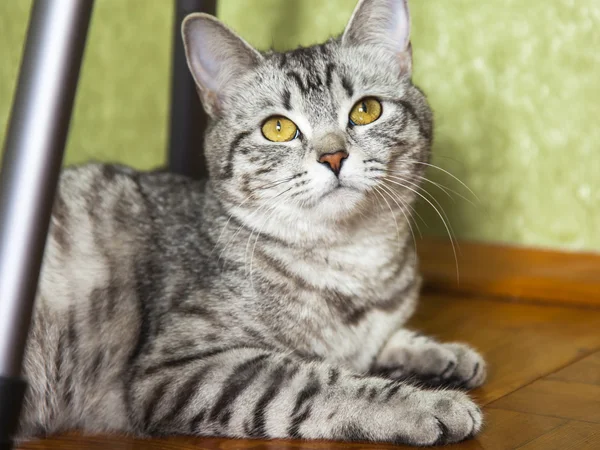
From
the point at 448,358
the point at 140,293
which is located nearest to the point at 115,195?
the point at 140,293

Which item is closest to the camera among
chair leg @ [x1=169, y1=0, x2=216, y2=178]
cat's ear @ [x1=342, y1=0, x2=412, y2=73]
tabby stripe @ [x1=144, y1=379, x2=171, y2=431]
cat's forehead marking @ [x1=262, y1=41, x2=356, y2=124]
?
tabby stripe @ [x1=144, y1=379, x2=171, y2=431]

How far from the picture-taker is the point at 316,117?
4.42ft

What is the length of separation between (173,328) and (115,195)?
33 centimetres

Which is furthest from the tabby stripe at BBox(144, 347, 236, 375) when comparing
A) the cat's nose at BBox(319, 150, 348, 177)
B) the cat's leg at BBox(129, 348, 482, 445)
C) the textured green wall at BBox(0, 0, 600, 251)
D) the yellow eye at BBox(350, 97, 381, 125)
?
the textured green wall at BBox(0, 0, 600, 251)

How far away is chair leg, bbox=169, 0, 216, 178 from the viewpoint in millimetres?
1868

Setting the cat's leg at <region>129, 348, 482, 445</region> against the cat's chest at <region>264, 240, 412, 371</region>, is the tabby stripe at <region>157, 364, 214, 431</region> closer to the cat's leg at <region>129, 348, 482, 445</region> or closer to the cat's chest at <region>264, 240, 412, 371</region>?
the cat's leg at <region>129, 348, 482, 445</region>

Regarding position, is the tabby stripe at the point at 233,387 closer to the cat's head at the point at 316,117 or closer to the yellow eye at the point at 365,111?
the cat's head at the point at 316,117

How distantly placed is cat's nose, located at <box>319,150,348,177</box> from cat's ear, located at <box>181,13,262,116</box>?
305 mm

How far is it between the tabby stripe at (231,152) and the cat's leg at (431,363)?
17.5 inches

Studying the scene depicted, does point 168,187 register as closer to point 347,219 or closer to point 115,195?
point 115,195

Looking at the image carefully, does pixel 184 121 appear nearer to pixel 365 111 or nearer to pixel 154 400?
pixel 365 111

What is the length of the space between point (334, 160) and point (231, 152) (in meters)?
0.25

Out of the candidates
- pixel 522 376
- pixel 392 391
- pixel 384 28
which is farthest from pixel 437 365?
pixel 384 28

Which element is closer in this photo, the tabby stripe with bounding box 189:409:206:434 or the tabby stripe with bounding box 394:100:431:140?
the tabby stripe with bounding box 189:409:206:434
